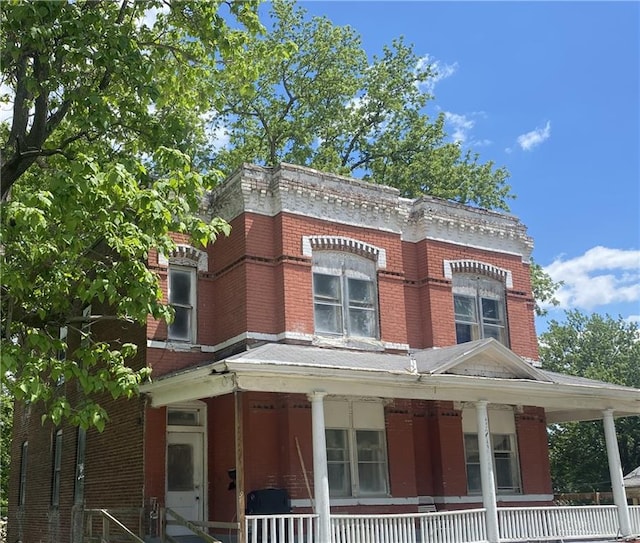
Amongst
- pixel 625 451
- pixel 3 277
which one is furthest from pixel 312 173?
pixel 625 451

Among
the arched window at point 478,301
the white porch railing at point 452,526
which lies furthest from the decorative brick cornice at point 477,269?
the white porch railing at point 452,526

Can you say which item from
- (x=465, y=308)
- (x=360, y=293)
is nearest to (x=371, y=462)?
(x=360, y=293)

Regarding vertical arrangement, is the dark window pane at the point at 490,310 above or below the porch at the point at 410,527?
above

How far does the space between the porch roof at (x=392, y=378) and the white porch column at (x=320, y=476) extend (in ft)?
1.00

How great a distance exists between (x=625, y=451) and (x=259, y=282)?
2666cm

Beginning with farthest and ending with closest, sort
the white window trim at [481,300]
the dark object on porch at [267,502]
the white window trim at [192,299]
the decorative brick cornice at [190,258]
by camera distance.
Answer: the white window trim at [481,300] < the decorative brick cornice at [190,258] < the white window trim at [192,299] < the dark object on porch at [267,502]

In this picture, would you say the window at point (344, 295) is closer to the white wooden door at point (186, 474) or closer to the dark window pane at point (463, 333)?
the dark window pane at point (463, 333)

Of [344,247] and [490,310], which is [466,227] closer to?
[490,310]

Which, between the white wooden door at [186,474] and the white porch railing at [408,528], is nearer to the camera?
the white porch railing at [408,528]

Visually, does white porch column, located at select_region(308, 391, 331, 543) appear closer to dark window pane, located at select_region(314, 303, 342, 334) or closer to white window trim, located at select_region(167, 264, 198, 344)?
dark window pane, located at select_region(314, 303, 342, 334)

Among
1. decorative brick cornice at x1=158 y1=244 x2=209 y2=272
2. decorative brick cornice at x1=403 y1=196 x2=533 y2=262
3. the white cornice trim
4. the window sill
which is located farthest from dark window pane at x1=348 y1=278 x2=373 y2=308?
decorative brick cornice at x1=158 y1=244 x2=209 y2=272

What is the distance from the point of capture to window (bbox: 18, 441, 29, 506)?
2091 cm

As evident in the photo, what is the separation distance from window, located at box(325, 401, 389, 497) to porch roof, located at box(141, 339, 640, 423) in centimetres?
122

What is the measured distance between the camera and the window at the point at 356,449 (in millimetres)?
14953
